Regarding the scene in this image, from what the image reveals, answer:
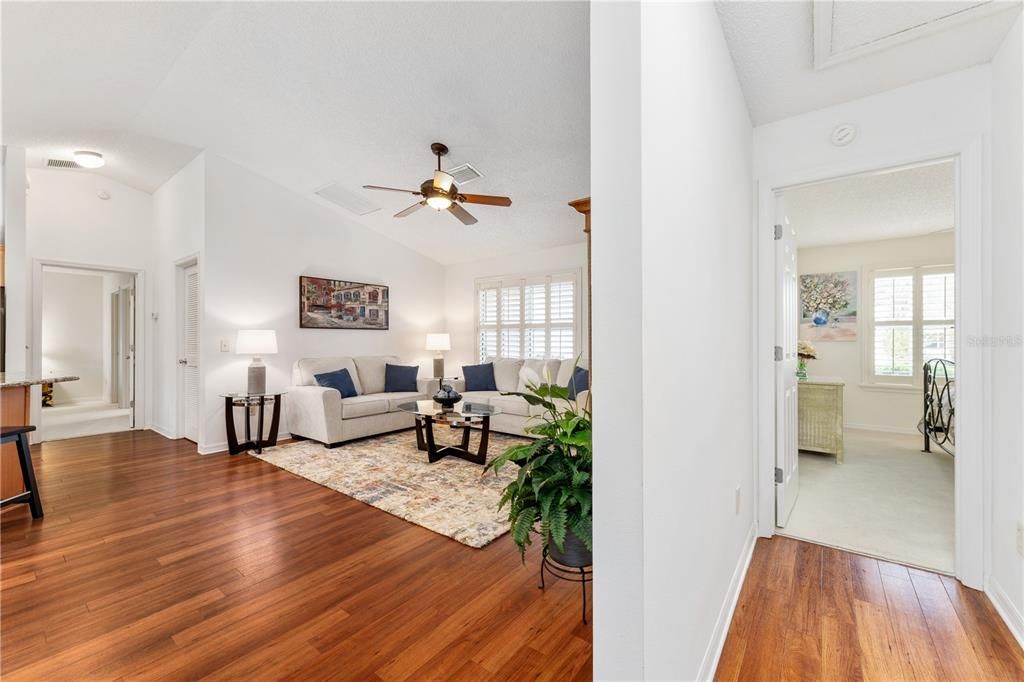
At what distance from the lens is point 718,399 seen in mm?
1645

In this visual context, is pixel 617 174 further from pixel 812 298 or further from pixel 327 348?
pixel 812 298

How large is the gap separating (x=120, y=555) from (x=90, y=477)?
1852 millimetres

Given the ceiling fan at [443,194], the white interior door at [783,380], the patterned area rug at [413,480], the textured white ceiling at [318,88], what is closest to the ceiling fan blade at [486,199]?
the ceiling fan at [443,194]

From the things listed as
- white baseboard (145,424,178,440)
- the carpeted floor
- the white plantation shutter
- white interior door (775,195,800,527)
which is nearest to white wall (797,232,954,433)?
the white plantation shutter

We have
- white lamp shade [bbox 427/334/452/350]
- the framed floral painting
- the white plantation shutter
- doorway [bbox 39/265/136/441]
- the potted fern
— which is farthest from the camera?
doorway [bbox 39/265/136/441]

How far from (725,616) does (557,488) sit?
834mm

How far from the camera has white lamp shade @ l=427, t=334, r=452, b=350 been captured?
20.7ft

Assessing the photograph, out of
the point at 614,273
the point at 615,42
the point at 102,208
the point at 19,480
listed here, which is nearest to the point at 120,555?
the point at 19,480

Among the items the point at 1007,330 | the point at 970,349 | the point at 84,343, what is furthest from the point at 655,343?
the point at 84,343

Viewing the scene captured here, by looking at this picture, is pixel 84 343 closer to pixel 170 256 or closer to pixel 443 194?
pixel 170 256

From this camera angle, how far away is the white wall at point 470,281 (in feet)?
19.3

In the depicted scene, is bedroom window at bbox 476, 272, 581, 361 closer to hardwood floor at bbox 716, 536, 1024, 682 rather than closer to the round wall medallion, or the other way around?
the round wall medallion

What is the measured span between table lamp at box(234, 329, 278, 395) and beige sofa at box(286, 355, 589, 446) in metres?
0.39

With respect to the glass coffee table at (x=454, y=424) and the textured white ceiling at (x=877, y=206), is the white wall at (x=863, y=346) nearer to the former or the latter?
the textured white ceiling at (x=877, y=206)
